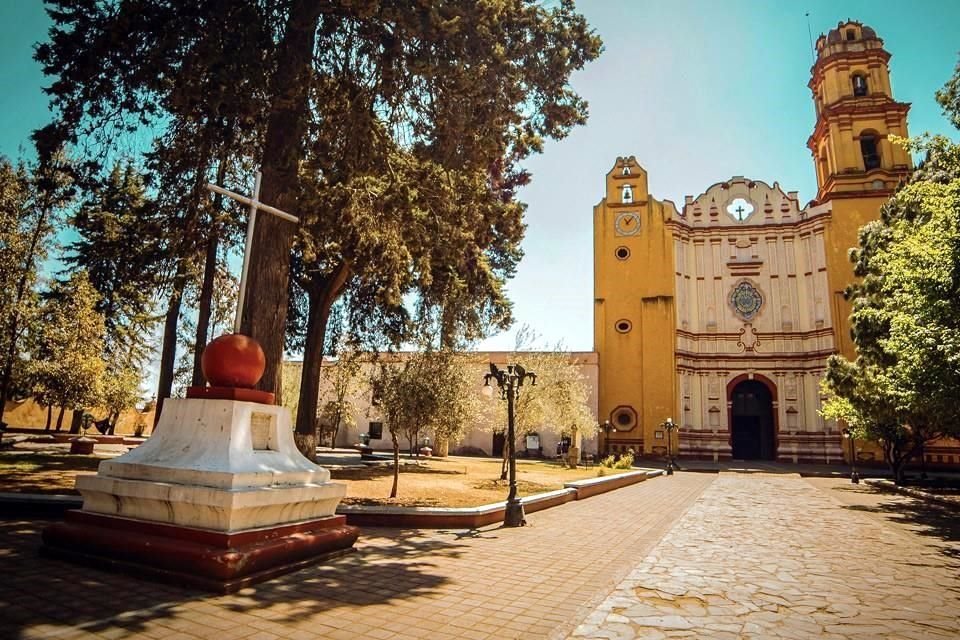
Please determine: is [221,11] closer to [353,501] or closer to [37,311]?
[353,501]

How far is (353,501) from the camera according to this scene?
31.8 ft

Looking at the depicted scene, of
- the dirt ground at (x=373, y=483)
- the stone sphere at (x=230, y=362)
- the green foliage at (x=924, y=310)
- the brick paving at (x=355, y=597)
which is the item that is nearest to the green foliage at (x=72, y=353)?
the dirt ground at (x=373, y=483)

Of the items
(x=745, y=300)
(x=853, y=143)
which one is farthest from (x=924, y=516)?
(x=853, y=143)

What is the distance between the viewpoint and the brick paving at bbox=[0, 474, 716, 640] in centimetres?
371

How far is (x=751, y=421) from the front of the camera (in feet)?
114

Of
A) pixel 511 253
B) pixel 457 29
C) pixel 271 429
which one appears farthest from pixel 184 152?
pixel 511 253

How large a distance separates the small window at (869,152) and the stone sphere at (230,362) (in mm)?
40676

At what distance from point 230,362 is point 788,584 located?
638 cm

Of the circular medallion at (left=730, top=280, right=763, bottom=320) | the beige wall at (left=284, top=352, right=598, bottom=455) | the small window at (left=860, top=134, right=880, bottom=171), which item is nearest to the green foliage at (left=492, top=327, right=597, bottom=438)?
the beige wall at (left=284, top=352, right=598, bottom=455)

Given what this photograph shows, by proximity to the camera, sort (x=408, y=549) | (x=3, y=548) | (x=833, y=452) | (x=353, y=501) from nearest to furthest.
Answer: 1. (x=3, y=548)
2. (x=408, y=549)
3. (x=353, y=501)
4. (x=833, y=452)

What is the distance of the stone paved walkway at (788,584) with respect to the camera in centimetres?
420

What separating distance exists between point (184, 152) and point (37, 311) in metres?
14.2

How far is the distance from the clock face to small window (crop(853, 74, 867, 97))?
1643 cm

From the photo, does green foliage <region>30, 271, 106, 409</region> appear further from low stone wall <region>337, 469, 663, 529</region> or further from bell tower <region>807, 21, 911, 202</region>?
bell tower <region>807, 21, 911, 202</region>
